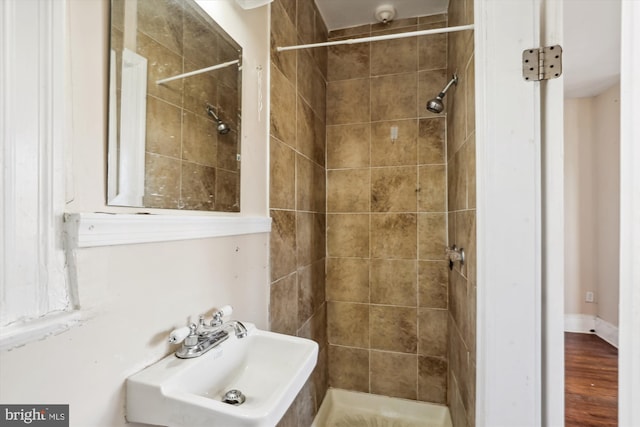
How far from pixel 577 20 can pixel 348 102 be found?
162cm

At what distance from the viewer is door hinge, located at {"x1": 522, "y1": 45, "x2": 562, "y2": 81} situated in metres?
1.00

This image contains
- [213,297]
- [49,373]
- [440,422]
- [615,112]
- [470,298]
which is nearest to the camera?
[49,373]

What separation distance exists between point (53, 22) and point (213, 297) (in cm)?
79

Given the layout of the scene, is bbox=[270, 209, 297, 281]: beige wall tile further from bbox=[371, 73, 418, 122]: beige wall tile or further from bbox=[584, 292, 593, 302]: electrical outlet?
bbox=[584, 292, 593, 302]: electrical outlet

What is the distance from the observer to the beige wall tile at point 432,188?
2.05 metres

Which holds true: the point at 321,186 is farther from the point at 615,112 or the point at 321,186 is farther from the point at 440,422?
the point at 615,112

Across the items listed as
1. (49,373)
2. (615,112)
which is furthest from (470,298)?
(615,112)

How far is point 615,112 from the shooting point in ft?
9.67

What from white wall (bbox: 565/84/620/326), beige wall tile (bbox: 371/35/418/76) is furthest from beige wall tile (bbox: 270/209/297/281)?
white wall (bbox: 565/84/620/326)

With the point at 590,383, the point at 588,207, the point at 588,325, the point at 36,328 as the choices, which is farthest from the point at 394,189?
the point at 588,325

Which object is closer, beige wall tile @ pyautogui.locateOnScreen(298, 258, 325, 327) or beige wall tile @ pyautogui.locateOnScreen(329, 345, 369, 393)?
beige wall tile @ pyautogui.locateOnScreen(298, 258, 325, 327)

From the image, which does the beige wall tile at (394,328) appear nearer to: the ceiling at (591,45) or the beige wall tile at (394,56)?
the beige wall tile at (394,56)

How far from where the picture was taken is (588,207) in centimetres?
331

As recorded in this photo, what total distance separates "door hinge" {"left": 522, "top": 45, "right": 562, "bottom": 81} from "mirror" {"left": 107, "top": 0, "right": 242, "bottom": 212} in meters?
1.05
